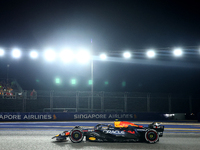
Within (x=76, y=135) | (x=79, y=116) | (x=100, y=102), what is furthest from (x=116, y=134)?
(x=100, y=102)

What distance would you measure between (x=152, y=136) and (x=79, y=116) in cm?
1331

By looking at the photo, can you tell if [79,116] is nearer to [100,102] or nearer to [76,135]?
[100,102]

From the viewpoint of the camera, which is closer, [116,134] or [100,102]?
[116,134]

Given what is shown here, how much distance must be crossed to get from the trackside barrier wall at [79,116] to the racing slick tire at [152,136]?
12.7 m

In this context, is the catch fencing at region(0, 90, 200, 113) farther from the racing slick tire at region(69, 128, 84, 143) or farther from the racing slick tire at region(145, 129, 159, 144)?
the racing slick tire at region(145, 129, 159, 144)

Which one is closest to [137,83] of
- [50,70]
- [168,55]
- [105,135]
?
[168,55]

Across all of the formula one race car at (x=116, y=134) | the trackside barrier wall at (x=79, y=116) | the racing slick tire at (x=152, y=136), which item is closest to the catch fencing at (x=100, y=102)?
the trackside barrier wall at (x=79, y=116)

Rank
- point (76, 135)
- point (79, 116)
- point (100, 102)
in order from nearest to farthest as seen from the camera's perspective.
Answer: point (76, 135)
point (79, 116)
point (100, 102)

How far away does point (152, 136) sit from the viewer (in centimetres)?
786

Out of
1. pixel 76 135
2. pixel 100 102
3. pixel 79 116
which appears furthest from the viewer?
pixel 100 102

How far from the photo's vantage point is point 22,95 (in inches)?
840

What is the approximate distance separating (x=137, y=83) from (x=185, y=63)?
8.27 m

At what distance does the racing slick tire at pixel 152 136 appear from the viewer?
782 cm

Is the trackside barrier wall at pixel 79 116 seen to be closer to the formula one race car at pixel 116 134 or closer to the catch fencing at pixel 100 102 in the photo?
the catch fencing at pixel 100 102
